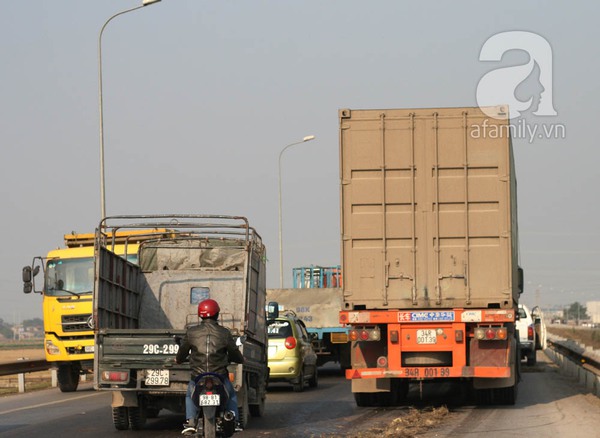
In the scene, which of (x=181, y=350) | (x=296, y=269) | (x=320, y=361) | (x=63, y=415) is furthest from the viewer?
(x=296, y=269)

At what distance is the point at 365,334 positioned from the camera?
1730 cm

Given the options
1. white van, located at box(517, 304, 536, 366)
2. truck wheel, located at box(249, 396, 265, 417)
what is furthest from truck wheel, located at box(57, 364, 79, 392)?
white van, located at box(517, 304, 536, 366)

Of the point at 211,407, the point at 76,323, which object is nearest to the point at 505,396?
the point at 211,407

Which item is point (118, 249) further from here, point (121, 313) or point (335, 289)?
point (335, 289)

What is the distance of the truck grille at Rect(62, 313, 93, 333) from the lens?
2419cm

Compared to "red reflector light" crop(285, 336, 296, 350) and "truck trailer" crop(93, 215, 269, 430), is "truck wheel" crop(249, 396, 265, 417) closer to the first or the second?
"truck trailer" crop(93, 215, 269, 430)

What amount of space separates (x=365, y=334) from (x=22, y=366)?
409 inches

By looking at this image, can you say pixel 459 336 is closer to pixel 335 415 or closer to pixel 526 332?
pixel 335 415

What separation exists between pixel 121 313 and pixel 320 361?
544 inches

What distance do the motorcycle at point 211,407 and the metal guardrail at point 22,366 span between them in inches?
549

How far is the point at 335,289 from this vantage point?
100 ft

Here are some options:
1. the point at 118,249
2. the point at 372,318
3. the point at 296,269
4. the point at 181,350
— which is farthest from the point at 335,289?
the point at 181,350

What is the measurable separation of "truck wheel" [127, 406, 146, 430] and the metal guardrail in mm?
8822

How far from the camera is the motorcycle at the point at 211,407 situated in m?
10.1
